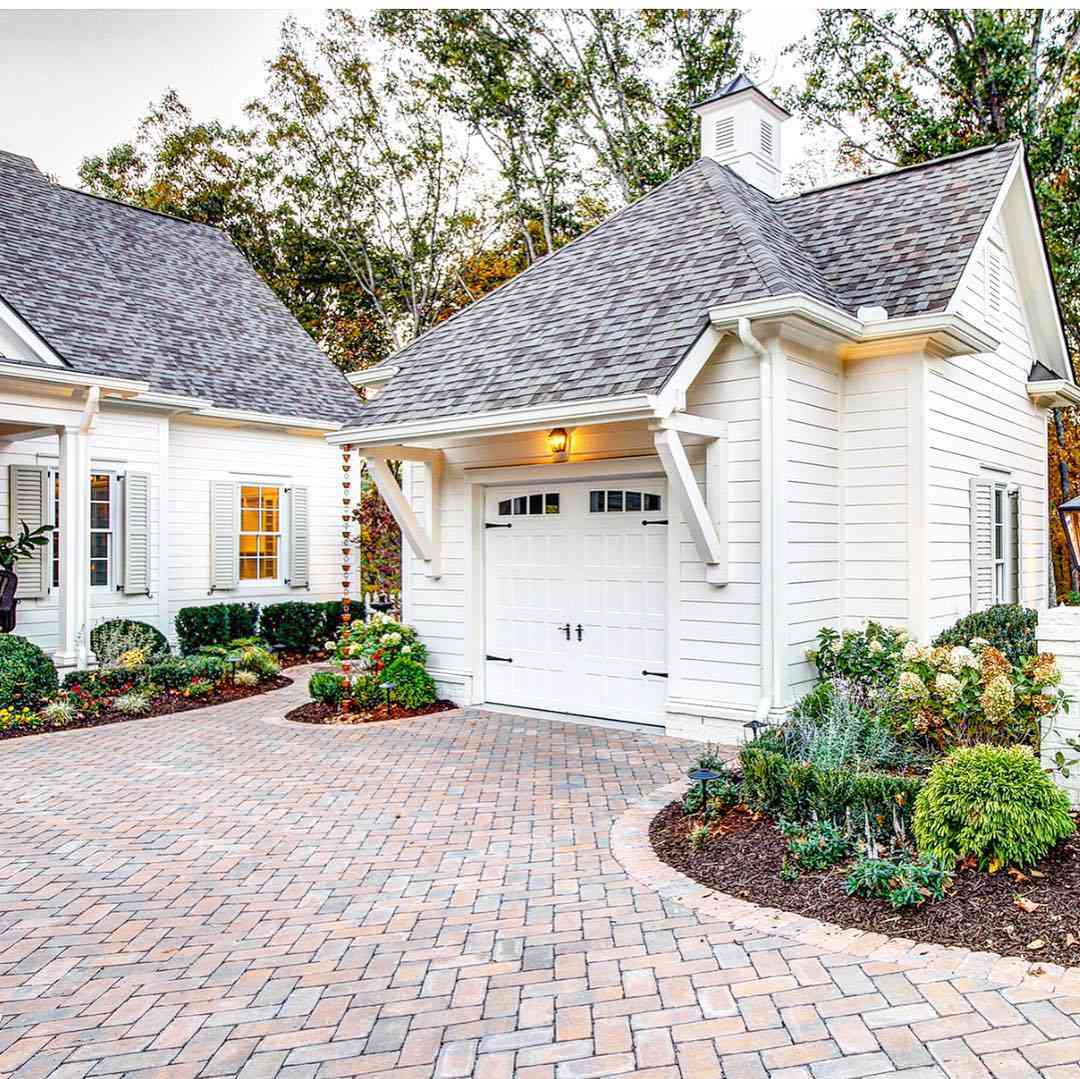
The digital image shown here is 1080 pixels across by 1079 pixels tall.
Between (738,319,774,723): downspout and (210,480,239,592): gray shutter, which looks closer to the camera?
(738,319,774,723): downspout

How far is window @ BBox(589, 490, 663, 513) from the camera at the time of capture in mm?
8641

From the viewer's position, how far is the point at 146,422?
12.7 m

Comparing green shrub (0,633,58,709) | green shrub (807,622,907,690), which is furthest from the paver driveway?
green shrub (0,633,58,709)

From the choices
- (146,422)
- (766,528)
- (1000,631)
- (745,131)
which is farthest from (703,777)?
(146,422)

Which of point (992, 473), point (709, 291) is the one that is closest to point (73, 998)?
point (709, 291)

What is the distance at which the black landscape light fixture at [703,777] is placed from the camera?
5.45 m

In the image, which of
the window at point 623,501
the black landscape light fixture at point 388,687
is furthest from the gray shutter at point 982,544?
the black landscape light fixture at point 388,687

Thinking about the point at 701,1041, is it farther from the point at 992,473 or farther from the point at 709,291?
the point at 992,473

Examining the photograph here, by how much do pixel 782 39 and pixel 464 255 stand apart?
9.16 meters

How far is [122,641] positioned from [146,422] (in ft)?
10.5

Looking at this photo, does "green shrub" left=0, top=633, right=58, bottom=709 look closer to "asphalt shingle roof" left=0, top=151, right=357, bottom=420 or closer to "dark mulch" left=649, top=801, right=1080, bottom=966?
"asphalt shingle roof" left=0, top=151, right=357, bottom=420

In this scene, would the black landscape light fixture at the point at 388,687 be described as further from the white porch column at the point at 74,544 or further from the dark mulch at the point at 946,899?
the dark mulch at the point at 946,899

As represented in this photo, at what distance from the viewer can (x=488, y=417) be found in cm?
828

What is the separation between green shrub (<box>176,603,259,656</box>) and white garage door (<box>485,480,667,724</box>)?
527cm
